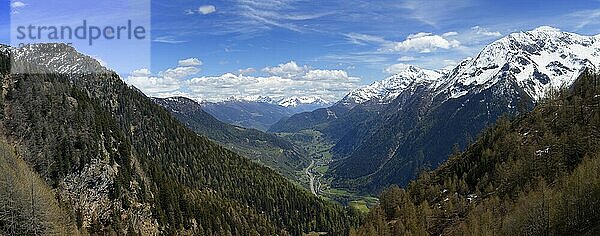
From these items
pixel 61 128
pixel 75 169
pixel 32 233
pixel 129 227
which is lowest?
pixel 129 227

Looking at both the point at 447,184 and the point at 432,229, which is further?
the point at 447,184

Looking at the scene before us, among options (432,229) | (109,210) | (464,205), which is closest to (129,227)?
(109,210)

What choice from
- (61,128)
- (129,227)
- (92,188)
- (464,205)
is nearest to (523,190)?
(464,205)

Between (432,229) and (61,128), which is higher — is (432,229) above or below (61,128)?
below

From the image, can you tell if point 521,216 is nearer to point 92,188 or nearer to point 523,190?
point 523,190

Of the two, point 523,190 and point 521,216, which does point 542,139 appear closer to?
point 523,190

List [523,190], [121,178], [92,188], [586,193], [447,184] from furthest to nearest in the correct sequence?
[447,184] < [121,178] < [92,188] < [523,190] < [586,193]

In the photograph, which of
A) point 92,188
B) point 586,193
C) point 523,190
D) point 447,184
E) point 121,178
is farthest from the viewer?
point 447,184
